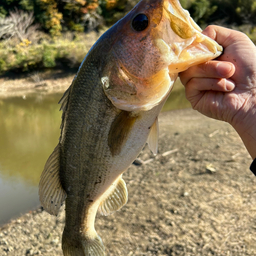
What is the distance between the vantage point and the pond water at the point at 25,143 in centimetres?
618

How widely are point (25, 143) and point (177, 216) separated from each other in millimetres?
7783

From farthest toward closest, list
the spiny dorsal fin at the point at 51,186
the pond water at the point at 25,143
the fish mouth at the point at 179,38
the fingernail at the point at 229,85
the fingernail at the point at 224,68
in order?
the pond water at the point at 25,143 → the spiny dorsal fin at the point at 51,186 → the fingernail at the point at 229,85 → the fingernail at the point at 224,68 → the fish mouth at the point at 179,38

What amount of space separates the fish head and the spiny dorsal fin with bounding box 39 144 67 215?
0.76 metres

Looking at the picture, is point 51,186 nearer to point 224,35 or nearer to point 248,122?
point 248,122

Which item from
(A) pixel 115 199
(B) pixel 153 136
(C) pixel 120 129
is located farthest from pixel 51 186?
(B) pixel 153 136

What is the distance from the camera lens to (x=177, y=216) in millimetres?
4266

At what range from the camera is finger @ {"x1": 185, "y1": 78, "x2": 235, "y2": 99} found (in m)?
1.72

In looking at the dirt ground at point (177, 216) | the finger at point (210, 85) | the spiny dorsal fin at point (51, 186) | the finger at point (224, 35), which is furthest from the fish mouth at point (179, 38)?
the dirt ground at point (177, 216)

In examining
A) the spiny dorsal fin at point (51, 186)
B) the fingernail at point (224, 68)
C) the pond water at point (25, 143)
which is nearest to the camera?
the fingernail at point (224, 68)

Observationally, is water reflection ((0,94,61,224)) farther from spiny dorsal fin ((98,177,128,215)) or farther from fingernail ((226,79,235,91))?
fingernail ((226,79,235,91))

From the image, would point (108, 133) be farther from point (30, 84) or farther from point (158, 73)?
point (30, 84)

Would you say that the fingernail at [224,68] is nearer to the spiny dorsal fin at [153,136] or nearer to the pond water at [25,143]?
the spiny dorsal fin at [153,136]

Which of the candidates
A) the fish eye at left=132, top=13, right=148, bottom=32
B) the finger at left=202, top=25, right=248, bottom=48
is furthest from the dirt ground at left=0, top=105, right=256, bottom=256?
the fish eye at left=132, top=13, right=148, bottom=32

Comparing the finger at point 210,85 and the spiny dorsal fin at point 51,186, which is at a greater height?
the finger at point 210,85
